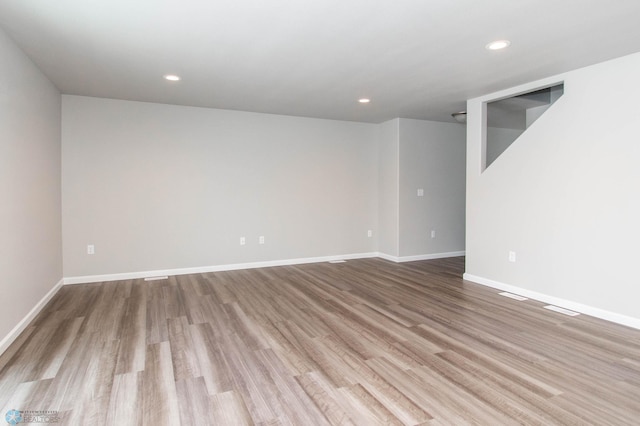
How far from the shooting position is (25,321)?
3014 millimetres

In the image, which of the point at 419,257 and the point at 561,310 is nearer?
the point at 561,310

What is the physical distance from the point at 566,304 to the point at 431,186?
9.72 feet

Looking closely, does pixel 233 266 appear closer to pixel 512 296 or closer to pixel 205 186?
pixel 205 186

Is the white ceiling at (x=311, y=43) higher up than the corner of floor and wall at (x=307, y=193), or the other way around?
the white ceiling at (x=311, y=43)

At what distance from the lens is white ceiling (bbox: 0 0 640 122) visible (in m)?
2.31

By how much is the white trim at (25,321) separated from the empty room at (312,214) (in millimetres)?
33

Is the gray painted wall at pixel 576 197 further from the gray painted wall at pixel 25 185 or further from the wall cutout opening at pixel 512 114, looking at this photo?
the gray painted wall at pixel 25 185

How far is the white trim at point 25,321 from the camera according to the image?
2576 millimetres

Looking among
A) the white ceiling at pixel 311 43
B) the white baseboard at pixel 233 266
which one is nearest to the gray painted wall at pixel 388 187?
the white baseboard at pixel 233 266

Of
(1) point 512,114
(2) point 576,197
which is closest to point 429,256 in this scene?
(1) point 512,114

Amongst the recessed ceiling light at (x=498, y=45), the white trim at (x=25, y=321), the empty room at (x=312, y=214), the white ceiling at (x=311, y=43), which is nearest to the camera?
the empty room at (x=312, y=214)

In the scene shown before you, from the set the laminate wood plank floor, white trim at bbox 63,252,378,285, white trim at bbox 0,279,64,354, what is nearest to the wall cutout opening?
the laminate wood plank floor

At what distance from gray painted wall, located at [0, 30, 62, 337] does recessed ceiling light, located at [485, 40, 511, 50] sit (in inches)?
143

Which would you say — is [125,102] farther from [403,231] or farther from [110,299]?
[403,231]
